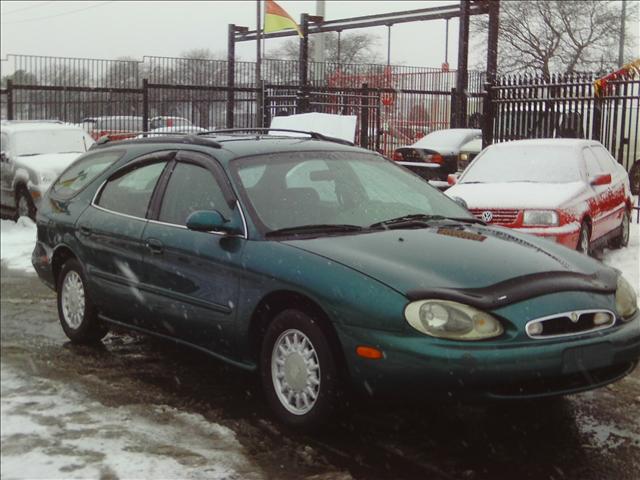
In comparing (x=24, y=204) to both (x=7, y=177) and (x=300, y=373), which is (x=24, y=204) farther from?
(x=300, y=373)

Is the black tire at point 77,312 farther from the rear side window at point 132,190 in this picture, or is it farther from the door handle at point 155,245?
the door handle at point 155,245

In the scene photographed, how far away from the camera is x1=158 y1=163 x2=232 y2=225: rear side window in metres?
5.21

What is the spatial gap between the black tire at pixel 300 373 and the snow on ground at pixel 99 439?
12.9 inches

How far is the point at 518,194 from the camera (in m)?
8.88

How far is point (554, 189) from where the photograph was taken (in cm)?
909

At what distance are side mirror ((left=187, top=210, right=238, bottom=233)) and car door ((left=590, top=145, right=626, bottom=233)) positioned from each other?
5.87 meters

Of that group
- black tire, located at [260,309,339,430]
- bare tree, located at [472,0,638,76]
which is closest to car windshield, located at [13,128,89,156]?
black tire, located at [260,309,339,430]

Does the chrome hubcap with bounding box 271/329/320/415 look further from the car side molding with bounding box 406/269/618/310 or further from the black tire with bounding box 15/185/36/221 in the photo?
the black tire with bounding box 15/185/36/221

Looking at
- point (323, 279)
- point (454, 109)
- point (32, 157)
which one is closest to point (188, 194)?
point (323, 279)

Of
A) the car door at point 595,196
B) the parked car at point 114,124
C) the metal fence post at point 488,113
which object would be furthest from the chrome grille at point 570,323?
the parked car at point 114,124

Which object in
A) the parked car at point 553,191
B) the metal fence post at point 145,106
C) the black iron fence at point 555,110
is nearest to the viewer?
the parked car at point 553,191

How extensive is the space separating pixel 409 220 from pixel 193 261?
127 cm

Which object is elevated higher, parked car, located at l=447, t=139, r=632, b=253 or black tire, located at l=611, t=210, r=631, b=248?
parked car, located at l=447, t=139, r=632, b=253

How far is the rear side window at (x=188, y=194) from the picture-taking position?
5215mm
